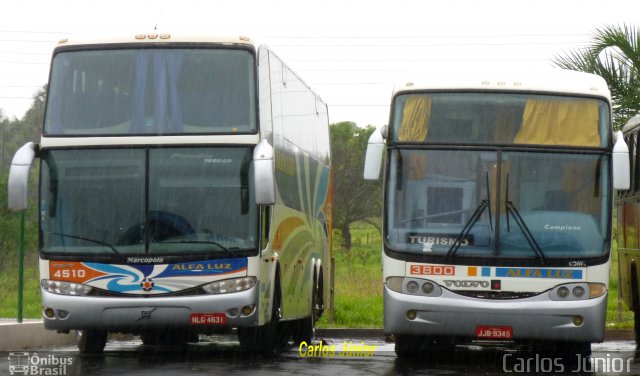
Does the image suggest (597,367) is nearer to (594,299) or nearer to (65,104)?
(594,299)

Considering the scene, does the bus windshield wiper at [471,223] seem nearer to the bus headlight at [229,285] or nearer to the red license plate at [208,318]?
the bus headlight at [229,285]

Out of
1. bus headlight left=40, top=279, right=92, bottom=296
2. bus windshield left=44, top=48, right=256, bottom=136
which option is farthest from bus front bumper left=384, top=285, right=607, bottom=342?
bus headlight left=40, top=279, right=92, bottom=296

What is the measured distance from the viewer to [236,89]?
15.0 metres

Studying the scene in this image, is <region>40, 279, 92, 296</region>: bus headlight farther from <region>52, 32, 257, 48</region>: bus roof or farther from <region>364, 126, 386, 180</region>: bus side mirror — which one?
<region>364, 126, 386, 180</region>: bus side mirror

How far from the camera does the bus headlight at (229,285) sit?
14.8m

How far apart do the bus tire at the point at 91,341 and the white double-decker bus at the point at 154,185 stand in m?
1.79

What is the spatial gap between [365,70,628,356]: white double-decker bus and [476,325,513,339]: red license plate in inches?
0.6

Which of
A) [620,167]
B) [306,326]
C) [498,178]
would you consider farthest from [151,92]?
[306,326]

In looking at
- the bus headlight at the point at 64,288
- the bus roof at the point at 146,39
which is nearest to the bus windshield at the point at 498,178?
the bus roof at the point at 146,39

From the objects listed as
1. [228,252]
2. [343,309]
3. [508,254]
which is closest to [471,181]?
[508,254]

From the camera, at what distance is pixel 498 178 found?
14648 mm

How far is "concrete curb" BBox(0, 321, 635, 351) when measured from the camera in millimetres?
17464

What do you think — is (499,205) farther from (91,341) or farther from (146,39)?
(91,341)

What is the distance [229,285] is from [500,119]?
3.66 m
